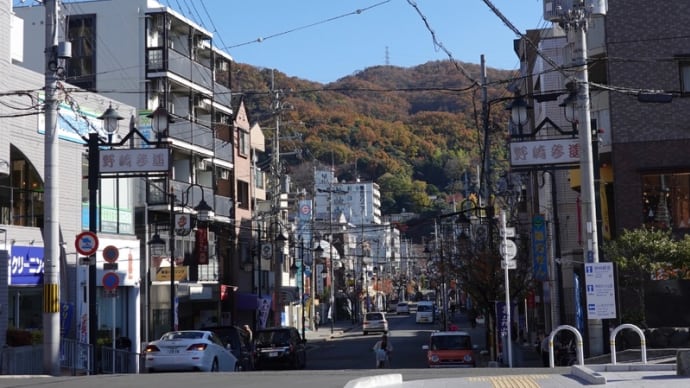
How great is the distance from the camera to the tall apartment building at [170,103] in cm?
4597

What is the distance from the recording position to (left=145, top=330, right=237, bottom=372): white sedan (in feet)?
84.5

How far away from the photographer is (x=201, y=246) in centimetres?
4847

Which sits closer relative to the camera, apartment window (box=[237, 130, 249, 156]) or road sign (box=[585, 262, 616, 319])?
road sign (box=[585, 262, 616, 319])

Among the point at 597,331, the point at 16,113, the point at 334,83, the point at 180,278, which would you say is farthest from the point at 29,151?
the point at 334,83

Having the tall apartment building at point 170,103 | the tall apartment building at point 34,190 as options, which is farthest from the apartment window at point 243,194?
the tall apartment building at point 34,190

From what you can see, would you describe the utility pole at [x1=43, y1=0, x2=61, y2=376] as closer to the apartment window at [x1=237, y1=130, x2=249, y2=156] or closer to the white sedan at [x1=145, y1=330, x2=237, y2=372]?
the white sedan at [x1=145, y1=330, x2=237, y2=372]

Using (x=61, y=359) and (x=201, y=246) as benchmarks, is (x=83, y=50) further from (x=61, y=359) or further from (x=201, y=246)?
(x=61, y=359)

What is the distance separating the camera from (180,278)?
46438 mm

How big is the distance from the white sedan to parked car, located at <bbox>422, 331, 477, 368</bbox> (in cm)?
Result: 1044

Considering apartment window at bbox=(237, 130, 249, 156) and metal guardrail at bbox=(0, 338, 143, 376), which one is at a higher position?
apartment window at bbox=(237, 130, 249, 156)

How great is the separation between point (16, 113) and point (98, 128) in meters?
5.98

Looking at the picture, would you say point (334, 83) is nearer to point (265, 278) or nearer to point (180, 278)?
point (265, 278)

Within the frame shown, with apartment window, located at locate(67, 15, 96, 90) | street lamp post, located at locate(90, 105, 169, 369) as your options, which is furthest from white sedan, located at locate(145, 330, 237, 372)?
apartment window, located at locate(67, 15, 96, 90)

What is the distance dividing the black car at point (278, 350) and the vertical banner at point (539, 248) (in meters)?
11.0
